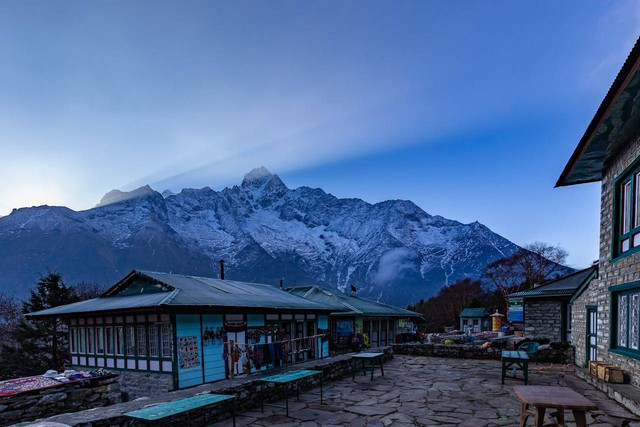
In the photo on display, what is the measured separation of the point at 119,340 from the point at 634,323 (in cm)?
Answer: 1496

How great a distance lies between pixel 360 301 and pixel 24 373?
1942cm

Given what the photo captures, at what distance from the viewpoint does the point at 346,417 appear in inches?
295

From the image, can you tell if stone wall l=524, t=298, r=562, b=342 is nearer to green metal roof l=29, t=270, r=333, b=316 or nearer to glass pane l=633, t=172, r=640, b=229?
green metal roof l=29, t=270, r=333, b=316

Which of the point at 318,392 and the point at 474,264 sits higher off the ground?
the point at 318,392

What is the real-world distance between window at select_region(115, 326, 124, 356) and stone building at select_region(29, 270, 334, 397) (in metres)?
0.03

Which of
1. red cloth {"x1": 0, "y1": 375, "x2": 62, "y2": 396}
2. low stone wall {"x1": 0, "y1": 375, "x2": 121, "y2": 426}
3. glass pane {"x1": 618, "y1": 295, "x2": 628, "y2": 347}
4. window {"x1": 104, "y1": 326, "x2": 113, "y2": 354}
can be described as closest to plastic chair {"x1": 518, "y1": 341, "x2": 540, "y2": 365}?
glass pane {"x1": 618, "y1": 295, "x2": 628, "y2": 347}

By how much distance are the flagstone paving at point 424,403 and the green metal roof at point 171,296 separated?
15.0ft

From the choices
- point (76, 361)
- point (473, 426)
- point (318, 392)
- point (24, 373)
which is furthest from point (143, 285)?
point (473, 426)

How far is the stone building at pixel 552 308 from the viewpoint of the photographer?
19250 mm

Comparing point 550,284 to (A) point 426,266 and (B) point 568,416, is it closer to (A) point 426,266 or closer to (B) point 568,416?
(B) point 568,416

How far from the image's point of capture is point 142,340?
1335 centimetres

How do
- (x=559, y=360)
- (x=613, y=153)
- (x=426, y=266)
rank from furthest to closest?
1. (x=426, y=266)
2. (x=559, y=360)
3. (x=613, y=153)

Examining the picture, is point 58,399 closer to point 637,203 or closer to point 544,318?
point 637,203

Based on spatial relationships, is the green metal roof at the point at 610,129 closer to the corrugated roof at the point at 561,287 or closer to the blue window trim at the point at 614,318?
the blue window trim at the point at 614,318
